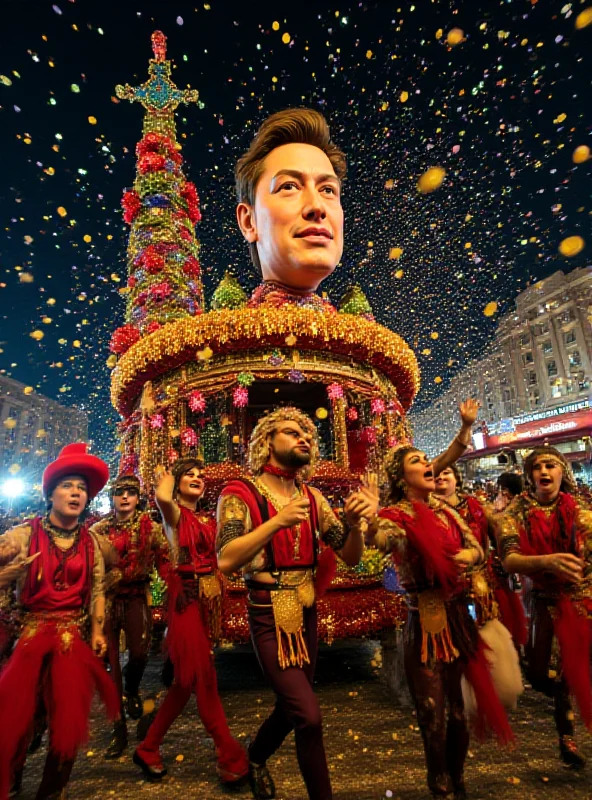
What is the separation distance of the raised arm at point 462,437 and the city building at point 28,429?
48.8 meters

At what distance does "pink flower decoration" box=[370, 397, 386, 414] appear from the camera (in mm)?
7361

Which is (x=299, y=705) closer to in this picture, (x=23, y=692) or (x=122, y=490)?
(x=23, y=692)

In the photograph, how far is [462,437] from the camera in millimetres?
3350

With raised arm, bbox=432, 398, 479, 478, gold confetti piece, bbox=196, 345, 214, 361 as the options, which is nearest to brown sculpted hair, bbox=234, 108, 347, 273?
gold confetti piece, bbox=196, 345, 214, 361

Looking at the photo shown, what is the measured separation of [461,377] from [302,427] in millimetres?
54392

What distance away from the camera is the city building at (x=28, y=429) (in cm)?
4738

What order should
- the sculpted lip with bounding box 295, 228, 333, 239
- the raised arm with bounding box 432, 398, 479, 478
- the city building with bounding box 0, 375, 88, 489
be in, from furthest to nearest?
the city building with bounding box 0, 375, 88, 489, the sculpted lip with bounding box 295, 228, 333, 239, the raised arm with bounding box 432, 398, 479, 478

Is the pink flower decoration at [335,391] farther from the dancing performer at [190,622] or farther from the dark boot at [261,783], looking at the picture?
the dark boot at [261,783]

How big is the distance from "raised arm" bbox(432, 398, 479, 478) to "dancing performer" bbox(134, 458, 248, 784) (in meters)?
1.90

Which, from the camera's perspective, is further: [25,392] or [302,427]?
[25,392]

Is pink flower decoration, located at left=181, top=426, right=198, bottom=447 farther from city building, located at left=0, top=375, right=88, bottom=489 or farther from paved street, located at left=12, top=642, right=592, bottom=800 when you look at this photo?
city building, located at left=0, top=375, right=88, bottom=489

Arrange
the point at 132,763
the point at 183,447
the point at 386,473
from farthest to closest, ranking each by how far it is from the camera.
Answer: the point at 183,447, the point at 132,763, the point at 386,473

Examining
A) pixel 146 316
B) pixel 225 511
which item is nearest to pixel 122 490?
pixel 225 511

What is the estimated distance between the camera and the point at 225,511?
93.4 inches
